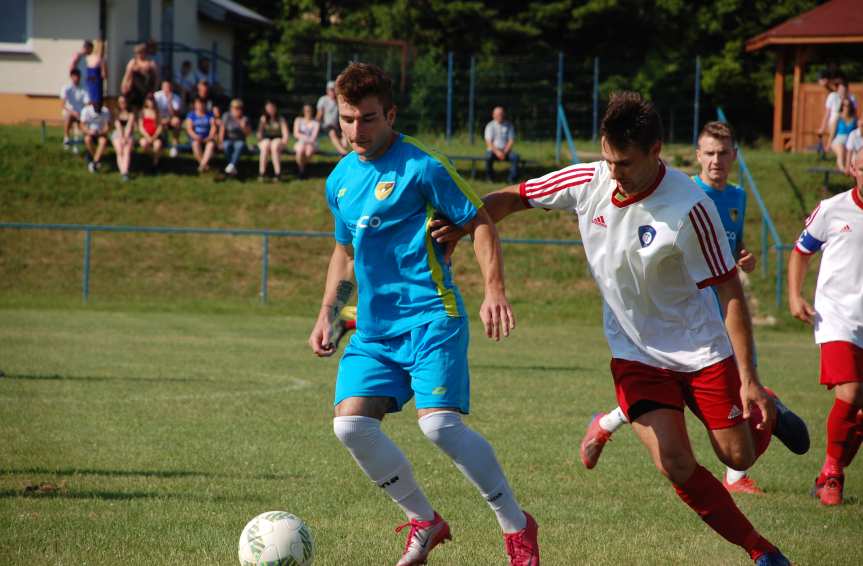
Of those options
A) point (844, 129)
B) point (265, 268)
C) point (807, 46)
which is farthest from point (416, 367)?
point (807, 46)

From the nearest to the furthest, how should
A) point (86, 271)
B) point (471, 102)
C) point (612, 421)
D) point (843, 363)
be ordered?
point (612, 421) < point (843, 363) < point (86, 271) < point (471, 102)

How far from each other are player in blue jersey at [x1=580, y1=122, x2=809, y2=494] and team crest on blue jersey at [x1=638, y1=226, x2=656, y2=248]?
181 centimetres

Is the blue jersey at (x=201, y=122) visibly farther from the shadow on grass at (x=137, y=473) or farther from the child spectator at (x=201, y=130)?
the shadow on grass at (x=137, y=473)

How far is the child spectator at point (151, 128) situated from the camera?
25.4 metres

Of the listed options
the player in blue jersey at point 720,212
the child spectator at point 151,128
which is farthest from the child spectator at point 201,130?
the player in blue jersey at point 720,212

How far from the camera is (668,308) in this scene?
5.14 metres

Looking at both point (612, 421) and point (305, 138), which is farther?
point (305, 138)

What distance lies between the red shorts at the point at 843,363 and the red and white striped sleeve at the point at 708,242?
96.0 inches

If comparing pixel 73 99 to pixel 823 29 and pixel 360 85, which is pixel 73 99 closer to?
pixel 823 29

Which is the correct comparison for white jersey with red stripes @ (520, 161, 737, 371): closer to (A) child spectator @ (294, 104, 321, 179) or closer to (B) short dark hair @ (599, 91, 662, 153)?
(B) short dark hair @ (599, 91, 662, 153)

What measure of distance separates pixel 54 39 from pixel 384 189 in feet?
92.6

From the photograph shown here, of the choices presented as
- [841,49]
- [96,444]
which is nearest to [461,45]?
[841,49]

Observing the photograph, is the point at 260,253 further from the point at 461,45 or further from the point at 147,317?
the point at 461,45

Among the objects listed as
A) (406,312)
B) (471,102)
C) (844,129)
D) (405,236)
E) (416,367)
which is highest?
(471,102)
